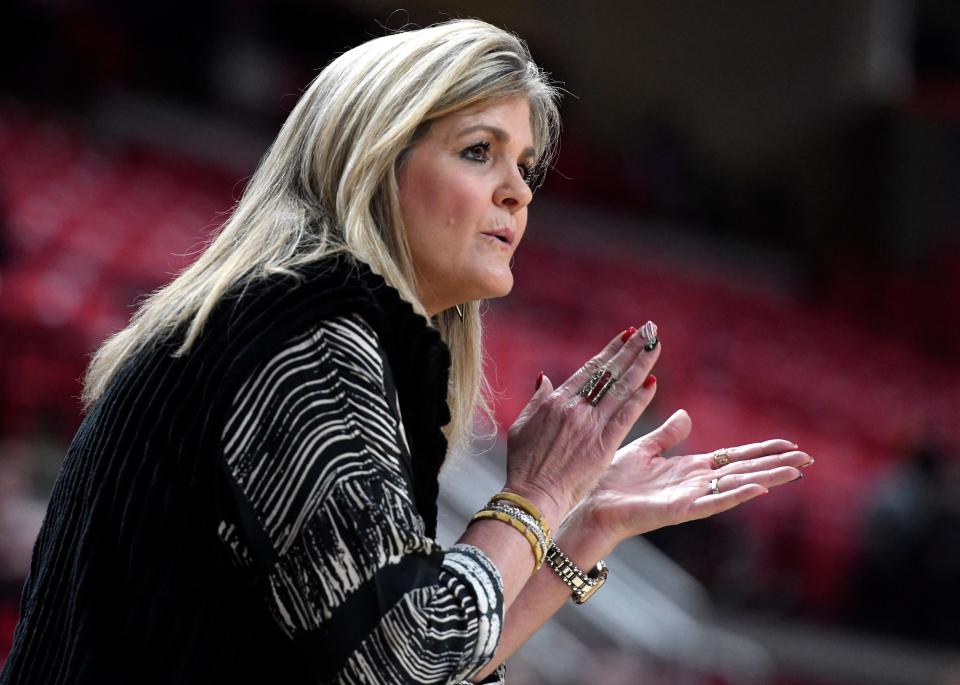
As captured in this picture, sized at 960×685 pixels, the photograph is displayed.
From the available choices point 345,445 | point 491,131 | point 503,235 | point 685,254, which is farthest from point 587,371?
point 685,254

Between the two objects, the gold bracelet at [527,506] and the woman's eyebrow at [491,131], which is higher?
the woman's eyebrow at [491,131]

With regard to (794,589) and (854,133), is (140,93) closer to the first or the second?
(794,589)

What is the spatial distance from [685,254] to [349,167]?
9440mm

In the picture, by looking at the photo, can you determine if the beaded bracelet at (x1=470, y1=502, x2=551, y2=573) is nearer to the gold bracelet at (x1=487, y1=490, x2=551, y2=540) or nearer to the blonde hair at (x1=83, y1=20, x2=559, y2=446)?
the gold bracelet at (x1=487, y1=490, x2=551, y2=540)

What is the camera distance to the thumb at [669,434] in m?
1.55

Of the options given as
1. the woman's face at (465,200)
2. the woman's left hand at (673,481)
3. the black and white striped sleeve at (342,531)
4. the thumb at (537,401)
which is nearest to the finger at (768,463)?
the woman's left hand at (673,481)

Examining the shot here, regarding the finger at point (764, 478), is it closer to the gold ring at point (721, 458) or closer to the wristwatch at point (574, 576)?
the gold ring at point (721, 458)

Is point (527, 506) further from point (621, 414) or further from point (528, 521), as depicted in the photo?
point (621, 414)

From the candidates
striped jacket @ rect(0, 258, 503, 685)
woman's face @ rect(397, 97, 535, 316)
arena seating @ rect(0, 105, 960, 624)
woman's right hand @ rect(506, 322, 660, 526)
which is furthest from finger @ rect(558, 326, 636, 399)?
arena seating @ rect(0, 105, 960, 624)

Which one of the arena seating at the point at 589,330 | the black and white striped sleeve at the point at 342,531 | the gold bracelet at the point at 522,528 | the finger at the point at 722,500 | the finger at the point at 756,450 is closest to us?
the black and white striped sleeve at the point at 342,531

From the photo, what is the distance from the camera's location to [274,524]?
1085mm

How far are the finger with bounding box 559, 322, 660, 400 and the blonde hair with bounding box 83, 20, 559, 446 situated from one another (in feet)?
0.64

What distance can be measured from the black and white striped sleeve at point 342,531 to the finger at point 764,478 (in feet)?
1.28

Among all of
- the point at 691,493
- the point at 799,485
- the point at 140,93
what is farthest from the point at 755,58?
the point at 691,493
